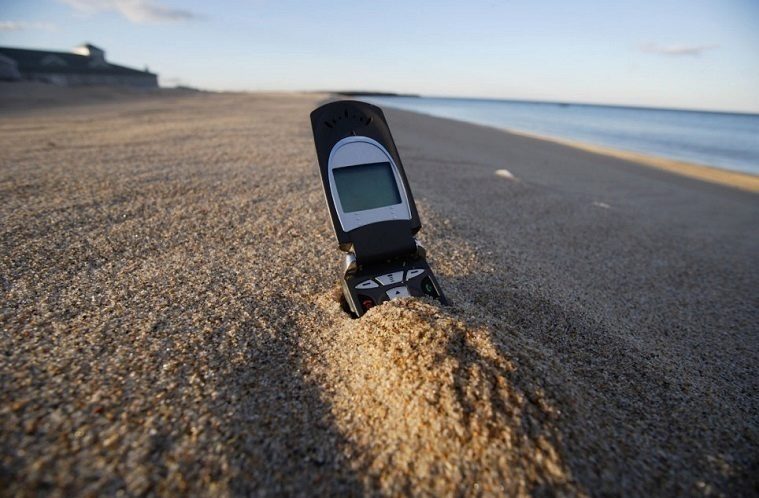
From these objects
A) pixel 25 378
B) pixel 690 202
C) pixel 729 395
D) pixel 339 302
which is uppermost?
pixel 25 378

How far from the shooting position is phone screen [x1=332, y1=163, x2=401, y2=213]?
250cm

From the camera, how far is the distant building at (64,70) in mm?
31023

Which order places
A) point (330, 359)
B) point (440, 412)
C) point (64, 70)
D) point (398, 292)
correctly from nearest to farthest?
point (440, 412)
point (330, 359)
point (398, 292)
point (64, 70)

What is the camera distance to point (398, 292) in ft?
8.00

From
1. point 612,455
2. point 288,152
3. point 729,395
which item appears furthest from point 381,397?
point 288,152

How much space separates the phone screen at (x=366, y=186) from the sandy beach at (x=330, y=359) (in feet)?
2.22

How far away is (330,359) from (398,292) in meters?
0.59

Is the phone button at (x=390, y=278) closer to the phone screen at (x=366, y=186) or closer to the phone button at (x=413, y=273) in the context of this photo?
the phone button at (x=413, y=273)

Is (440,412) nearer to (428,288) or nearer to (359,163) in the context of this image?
(428,288)

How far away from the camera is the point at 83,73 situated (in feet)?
115

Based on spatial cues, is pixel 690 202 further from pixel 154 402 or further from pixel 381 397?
pixel 154 402

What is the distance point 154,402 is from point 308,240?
224cm

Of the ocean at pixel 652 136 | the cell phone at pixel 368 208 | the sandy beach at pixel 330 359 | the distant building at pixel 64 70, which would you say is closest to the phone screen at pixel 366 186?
the cell phone at pixel 368 208

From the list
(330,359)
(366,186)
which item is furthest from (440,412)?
(366,186)
